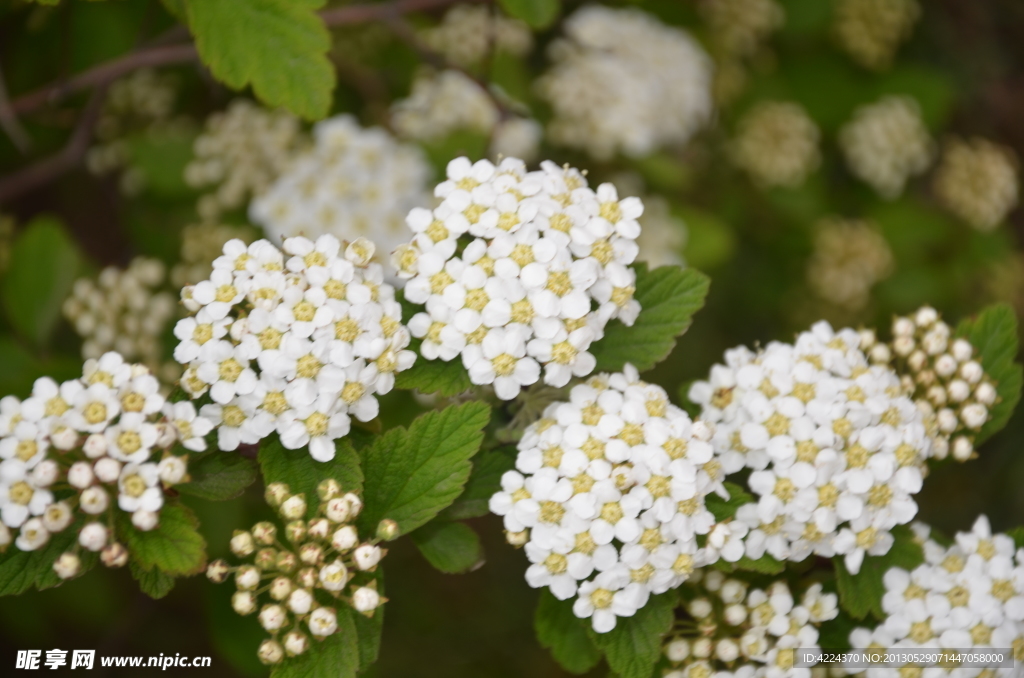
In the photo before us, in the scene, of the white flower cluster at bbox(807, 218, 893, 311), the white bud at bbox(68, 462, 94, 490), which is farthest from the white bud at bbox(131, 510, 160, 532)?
the white flower cluster at bbox(807, 218, 893, 311)

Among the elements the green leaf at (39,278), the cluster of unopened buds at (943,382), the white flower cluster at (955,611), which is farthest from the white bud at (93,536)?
the cluster of unopened buds at (943,382)

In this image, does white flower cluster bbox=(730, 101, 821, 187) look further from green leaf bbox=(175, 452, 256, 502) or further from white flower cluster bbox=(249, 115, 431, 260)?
green leaf bbox=(175, 452, 256, 502)

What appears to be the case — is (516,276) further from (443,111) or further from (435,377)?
(443,111)

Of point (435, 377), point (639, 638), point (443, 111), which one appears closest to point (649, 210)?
point (443, 111)

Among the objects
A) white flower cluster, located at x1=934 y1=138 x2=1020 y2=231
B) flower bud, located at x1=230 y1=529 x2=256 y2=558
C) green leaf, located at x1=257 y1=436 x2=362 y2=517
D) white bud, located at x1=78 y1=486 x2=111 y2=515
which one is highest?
white bud, located at x1=78 y1=486 x2=111 y2=515

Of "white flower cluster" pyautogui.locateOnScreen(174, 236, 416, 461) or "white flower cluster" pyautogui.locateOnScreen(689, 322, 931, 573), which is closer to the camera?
"white flower cluster" pyautogui.locateOnScreen(174, 236, 416, 461)

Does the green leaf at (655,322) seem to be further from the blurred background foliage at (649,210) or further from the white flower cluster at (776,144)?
the white flower cluster at (776,144)

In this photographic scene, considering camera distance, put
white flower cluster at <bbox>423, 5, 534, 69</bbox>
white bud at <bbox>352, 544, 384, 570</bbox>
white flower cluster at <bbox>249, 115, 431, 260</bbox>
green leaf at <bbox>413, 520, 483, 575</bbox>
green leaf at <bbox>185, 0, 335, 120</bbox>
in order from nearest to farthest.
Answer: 1. white bud at <bbox>352, 544, 384, 570</bbox>
2. green leaf at <bbox>413, 520, 483, 575</bbox>
3. green leaf at <bbox>185, 0, 335, 120</bbox>
4. white flower cluster at <bbox>249, 115, 431, 260</bbox>
5. white flower cluster at <bbox>423, 5, 534, 69</bbox>
